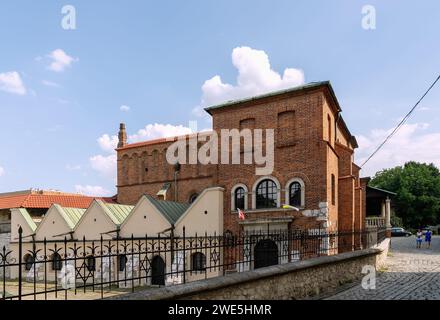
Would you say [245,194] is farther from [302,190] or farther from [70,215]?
[70,215]

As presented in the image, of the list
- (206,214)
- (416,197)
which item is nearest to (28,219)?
(206,214)

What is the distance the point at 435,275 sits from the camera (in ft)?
42.0

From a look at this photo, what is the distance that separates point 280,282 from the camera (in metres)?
8.55

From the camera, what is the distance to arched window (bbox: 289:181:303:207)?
2058 cm

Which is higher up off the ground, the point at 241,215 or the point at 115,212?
the point at 241,215

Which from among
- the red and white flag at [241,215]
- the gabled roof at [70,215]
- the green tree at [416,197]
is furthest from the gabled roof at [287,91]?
the green tree at [416,197]

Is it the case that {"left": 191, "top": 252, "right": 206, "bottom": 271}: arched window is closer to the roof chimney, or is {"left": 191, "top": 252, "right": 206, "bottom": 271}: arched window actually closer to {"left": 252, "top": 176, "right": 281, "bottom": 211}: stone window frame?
{"left": 252, "top": 176, "right": 281, "bottom": 211}: stone window frame

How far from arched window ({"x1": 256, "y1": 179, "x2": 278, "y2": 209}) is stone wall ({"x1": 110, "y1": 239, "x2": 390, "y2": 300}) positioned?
8.53 metres

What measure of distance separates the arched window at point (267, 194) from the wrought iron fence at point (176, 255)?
167cm

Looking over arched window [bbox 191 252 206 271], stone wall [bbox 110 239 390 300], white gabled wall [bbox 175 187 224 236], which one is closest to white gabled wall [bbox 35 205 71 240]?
white gabled wall [bbox 175 187 224 236]

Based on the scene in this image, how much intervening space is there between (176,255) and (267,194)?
374 inches

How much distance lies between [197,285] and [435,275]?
1000cm

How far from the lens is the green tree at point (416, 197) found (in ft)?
178
